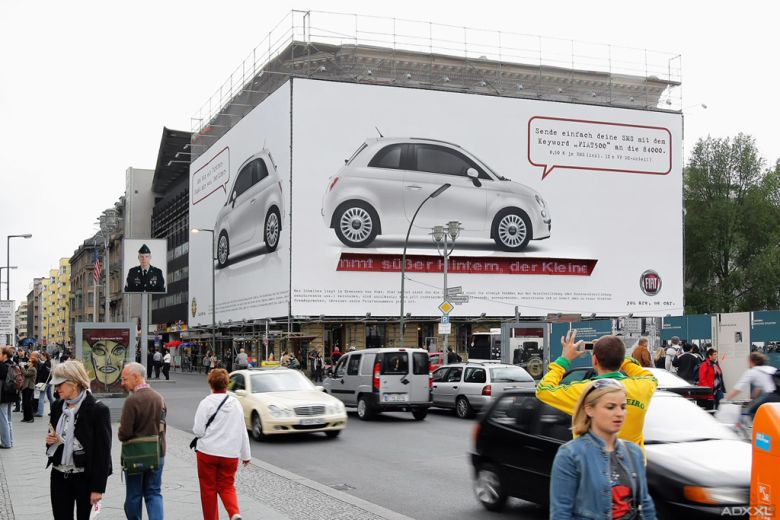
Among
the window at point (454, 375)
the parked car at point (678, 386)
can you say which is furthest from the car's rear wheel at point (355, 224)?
the parked car at point (678, 386)

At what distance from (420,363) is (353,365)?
170 centimetres

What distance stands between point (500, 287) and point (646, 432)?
44.6 m

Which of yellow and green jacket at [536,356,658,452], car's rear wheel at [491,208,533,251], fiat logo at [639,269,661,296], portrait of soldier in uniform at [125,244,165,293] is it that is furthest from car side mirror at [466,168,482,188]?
yellow and green jacket at [536,356,658,452]

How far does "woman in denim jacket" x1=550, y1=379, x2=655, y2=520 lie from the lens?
12.5 feet

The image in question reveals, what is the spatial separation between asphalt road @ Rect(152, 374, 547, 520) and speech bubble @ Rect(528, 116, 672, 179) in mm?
34790

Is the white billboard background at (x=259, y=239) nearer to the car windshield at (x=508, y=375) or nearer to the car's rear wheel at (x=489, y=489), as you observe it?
the car windshield at (x=508, y=375)

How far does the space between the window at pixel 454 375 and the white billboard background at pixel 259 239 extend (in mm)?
26575

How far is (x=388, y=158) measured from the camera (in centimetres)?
5059

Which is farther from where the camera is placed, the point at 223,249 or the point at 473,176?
the point at 223,249

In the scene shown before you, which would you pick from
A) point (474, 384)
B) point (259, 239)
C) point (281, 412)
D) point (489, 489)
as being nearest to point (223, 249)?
point (259, 239)

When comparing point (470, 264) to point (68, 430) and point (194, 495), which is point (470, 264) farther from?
point (68, 430)

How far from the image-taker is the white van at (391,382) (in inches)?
834

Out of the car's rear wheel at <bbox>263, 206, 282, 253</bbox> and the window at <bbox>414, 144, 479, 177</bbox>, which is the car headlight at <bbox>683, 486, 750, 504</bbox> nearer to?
the car's rear wheel at <bbox>263, 206, 282, 253</bbox>

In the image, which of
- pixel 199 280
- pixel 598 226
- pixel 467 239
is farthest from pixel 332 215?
pixel 199 280
